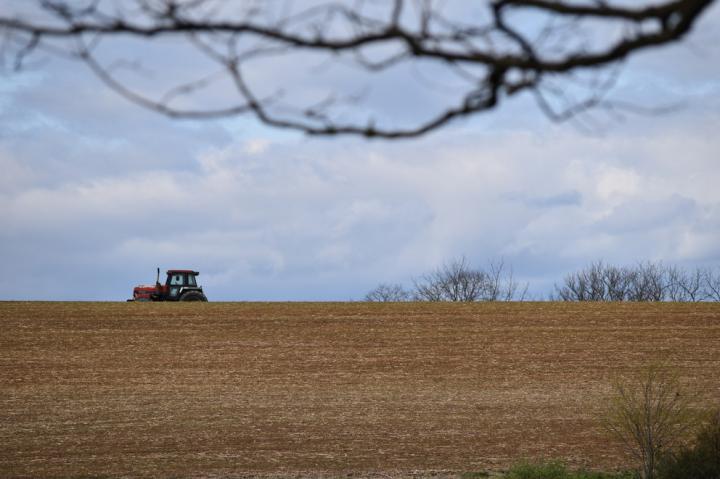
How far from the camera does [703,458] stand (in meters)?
14.6

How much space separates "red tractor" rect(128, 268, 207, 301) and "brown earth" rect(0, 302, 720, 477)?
1783 millimetres

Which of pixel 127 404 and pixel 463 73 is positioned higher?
pixel 463 73

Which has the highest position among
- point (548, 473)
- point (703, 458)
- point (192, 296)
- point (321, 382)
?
point (192, 296)

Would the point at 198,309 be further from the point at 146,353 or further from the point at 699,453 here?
the point at 699,453

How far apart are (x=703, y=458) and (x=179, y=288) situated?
29335 millimetres

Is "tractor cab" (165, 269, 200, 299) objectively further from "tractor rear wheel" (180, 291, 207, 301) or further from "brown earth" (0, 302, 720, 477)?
"brown earth" (0, 302, 720, 477)

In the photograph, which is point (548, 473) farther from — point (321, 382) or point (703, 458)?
point (321, 382)

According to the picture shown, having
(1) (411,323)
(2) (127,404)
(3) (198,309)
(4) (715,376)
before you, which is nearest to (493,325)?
(1) (411,323)

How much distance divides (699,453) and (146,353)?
74.3ft

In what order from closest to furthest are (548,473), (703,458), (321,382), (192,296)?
(703,458) → (548,473) → (321,382) → (192,296)

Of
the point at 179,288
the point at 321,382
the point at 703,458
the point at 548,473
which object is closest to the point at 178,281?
the point at 179,288

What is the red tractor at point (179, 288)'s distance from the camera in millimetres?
39553

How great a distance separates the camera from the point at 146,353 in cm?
3281

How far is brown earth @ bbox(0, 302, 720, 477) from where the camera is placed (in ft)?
72.4
